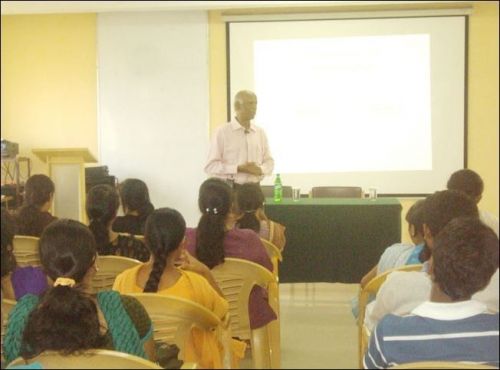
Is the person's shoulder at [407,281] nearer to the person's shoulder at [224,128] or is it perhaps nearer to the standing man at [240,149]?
the standing man at [240,149]

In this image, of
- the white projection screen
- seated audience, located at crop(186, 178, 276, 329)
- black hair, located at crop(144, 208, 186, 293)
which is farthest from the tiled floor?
the white projection screen

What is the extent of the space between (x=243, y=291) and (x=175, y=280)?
→ 64 cm

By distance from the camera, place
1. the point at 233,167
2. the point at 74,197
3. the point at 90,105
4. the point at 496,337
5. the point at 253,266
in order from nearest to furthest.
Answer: the point at 496,337, the point at 253,266, the point at 233,167, the point at 74,197, the point at 90,105

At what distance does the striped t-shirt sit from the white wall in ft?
19.0

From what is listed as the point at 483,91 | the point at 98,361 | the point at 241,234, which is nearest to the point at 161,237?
the point at 241,234

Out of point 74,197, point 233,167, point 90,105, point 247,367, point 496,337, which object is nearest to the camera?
point 496,337

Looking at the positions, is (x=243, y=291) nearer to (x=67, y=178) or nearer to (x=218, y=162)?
(x=218, y=162)

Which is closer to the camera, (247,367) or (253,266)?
(253,266)

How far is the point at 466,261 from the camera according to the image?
1.68 m

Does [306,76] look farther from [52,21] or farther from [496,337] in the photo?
[496,337]

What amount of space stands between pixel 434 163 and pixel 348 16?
180 cm

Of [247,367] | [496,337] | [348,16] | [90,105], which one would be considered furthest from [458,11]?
[496,337]

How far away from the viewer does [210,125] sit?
24.0ft

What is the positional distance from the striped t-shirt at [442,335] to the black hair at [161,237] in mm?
934
